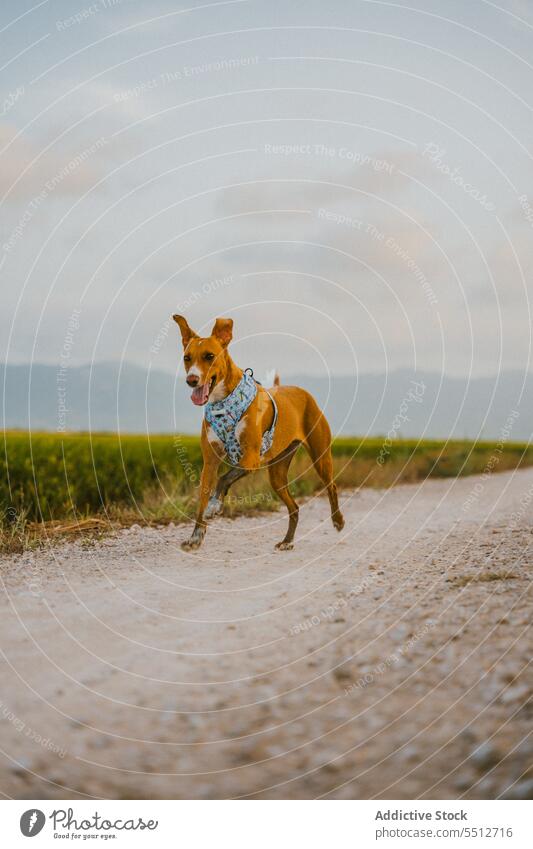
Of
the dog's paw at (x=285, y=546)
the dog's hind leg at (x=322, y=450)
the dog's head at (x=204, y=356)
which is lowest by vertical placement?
the dog's paw at (x=285, y=546)

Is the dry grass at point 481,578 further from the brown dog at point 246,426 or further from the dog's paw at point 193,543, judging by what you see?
the dog's paw at point 193,543

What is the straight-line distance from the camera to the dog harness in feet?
25.9

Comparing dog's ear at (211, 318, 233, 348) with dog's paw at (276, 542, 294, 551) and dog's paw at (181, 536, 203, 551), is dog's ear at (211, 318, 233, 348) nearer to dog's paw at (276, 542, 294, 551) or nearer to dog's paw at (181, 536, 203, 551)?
dog's paw at (181, 536, 203, 551)

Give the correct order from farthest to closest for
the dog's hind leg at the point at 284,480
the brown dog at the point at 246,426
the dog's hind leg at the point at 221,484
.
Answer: the dog's hind leg at the point at 284,480, the dog's hind leg at the point at 221,484, the brown dog at the point at 246,426

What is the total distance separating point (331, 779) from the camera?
4090 millimetres

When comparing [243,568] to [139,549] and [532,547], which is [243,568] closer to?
[139,549]

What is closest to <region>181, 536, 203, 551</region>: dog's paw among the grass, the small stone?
the grass

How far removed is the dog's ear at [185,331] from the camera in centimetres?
743

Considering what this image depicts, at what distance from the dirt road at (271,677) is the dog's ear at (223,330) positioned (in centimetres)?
240

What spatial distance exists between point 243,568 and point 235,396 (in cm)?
193

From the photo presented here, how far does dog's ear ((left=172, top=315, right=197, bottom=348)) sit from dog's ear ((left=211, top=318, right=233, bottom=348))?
20 centimetres

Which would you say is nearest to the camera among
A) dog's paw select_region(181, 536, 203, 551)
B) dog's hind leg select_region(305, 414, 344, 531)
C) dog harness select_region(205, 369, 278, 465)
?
dog harness select_region(205, 369, 278, 465)

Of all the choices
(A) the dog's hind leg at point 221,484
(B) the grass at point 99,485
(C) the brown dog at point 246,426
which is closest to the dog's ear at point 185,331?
(C) the brown dog at point 246,426

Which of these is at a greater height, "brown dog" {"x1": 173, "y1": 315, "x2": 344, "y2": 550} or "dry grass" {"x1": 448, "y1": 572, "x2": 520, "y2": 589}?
"brown dog" {"x1": 173, "y1": 315, "x2": 344, "y2": 550}
